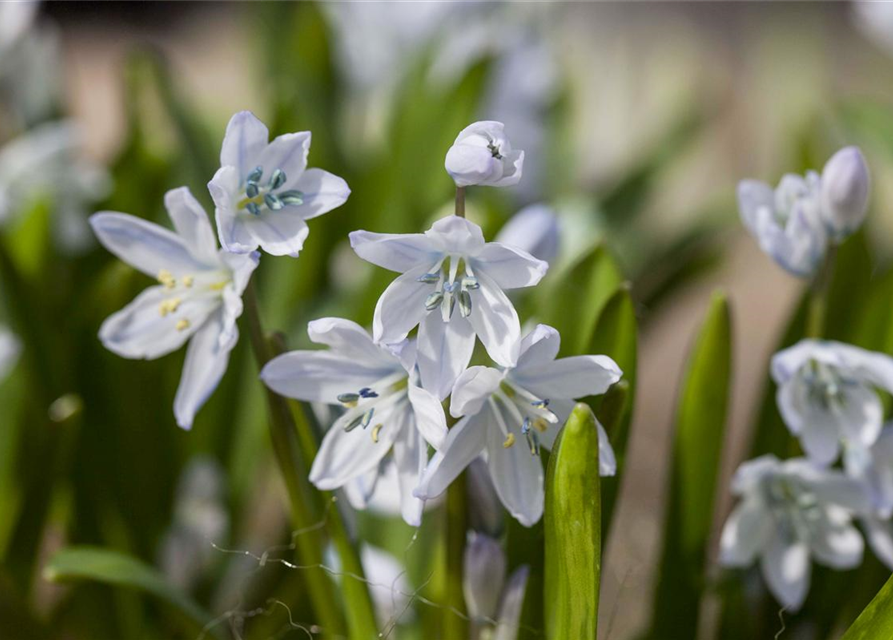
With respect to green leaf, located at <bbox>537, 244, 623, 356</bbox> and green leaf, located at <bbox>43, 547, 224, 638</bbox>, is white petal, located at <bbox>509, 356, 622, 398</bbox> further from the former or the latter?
green leaf, located at <bbox>43, 547, 224, 638</bbox>

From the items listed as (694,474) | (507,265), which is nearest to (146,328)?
(507,265)

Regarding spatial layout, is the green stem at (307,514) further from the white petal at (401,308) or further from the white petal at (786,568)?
the white petal at (786,568)

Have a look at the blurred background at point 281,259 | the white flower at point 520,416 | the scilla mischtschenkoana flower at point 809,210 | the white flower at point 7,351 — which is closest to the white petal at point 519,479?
the white flower at point 520,416

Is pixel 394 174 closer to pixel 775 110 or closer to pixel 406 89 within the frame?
pixel 406 89

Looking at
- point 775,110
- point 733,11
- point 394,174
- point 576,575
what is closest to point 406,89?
point 394,174

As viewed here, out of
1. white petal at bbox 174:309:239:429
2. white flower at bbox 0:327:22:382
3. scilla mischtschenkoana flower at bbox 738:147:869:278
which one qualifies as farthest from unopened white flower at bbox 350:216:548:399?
white flower at bbox 0:327:22:382

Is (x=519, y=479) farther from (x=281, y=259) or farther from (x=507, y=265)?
(x=281, y=259)

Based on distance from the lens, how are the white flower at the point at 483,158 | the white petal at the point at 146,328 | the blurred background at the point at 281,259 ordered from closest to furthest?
the white flower at the point at 483,158 < the white petal at the point at 146,328 < the blurred background at the point at 281,259
